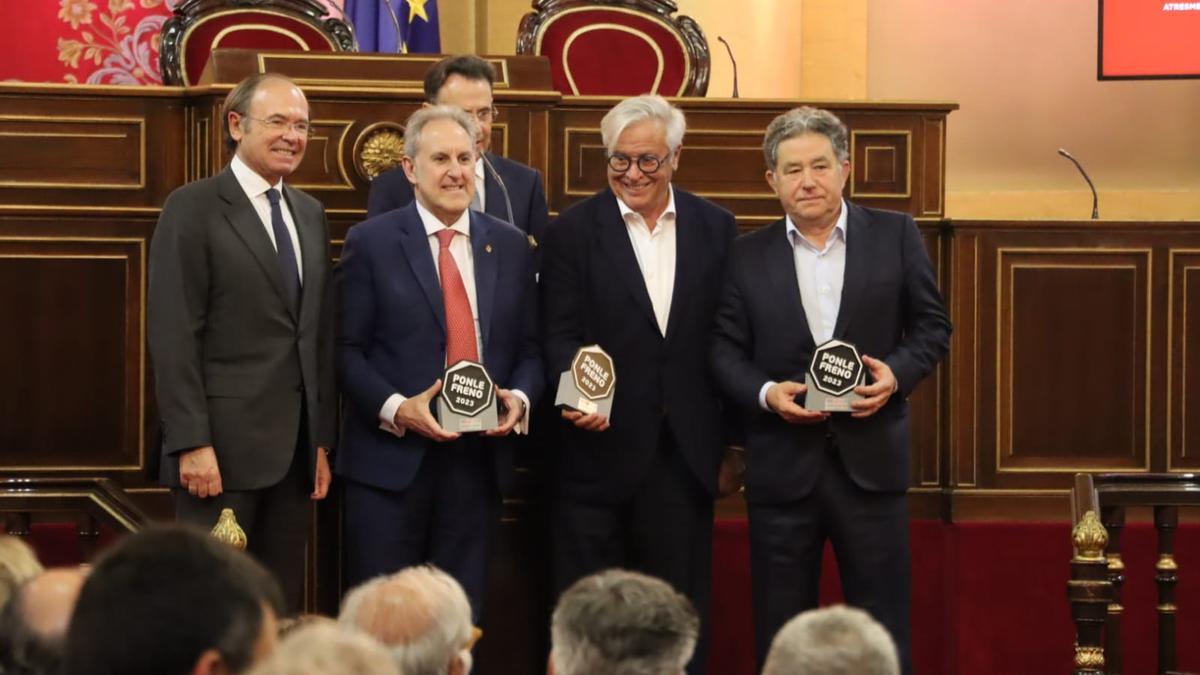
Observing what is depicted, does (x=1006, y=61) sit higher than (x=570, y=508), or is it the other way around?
(x=1006, y=61)

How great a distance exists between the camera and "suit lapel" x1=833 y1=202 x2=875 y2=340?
4.16 metres

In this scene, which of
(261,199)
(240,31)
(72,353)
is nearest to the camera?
(261,199)

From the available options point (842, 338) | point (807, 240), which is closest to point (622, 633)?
point (842, 338)

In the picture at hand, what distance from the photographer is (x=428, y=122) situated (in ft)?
14.1

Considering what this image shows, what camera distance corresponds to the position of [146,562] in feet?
6.06

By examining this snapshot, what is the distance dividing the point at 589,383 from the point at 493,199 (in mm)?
765

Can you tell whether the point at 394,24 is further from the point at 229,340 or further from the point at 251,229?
the point at 229,340

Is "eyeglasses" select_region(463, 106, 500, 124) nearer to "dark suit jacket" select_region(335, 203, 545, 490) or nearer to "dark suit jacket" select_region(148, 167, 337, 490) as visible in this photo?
"dark suit jacket" select_region(335, 203, 545, 490)

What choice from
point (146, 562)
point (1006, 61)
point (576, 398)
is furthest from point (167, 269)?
point (1006, 61)

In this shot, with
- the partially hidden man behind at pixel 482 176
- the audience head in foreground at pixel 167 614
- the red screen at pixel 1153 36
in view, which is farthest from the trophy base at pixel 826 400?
the red screen at pixel 1153 36

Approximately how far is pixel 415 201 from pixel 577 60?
74.6 inches

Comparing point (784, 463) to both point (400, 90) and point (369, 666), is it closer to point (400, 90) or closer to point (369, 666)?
point (400, 90)

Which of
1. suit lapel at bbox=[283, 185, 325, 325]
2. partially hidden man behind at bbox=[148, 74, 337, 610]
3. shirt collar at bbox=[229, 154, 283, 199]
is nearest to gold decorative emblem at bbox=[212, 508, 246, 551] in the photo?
partially hidden man behind at bbox=[148, 74, 337, 610]

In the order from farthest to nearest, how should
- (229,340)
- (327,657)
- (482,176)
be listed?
(482,176)
(229,340)
(327,657)
